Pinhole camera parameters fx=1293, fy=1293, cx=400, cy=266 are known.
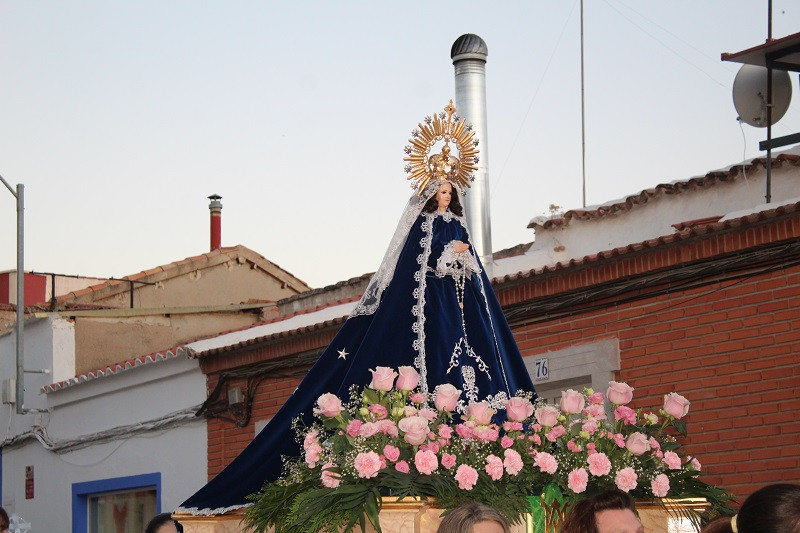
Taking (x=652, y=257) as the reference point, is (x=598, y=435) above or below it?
below

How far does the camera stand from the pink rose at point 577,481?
4648mm

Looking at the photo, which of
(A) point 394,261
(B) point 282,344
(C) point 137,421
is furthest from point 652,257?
(C) point 137,421

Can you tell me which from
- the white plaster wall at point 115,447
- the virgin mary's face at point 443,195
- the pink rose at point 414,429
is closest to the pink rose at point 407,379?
the pink rose at point 414,429

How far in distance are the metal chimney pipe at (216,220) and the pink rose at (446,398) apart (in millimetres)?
15112

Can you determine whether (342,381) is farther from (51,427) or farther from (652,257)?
(51,427)

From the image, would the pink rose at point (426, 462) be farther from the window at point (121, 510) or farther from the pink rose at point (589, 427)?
the window at point (121, 510)

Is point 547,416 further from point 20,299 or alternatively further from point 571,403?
point 20,299

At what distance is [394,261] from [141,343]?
10139mm

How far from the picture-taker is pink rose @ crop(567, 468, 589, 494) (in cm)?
465

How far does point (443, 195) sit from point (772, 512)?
3.42m

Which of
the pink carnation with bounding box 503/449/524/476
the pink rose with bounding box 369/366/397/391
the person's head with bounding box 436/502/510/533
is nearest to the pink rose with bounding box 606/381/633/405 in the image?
the pink carnation with bounding box 503/449/524/476

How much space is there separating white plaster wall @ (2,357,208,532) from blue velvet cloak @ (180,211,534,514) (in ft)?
19.5

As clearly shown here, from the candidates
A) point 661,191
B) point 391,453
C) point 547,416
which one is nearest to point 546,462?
point 547,416

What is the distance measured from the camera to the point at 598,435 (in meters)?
4.94
